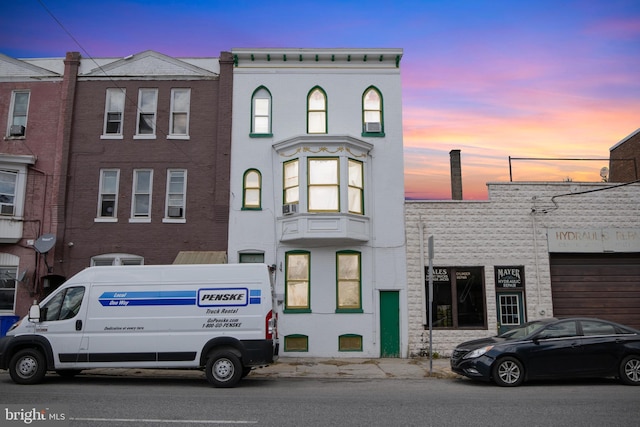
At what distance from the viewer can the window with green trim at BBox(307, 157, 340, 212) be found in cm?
1783

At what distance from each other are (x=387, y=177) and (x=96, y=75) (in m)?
11.7

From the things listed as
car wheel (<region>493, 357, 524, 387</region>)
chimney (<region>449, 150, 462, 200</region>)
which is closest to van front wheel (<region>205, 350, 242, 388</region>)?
car wheel (<region>493, 357, 524, 387</region>)

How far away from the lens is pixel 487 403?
9219 millimetres

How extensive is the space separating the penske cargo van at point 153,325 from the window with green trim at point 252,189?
675cm

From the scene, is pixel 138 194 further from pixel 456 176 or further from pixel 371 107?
pixel 456 176

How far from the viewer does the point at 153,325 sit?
1167 cm

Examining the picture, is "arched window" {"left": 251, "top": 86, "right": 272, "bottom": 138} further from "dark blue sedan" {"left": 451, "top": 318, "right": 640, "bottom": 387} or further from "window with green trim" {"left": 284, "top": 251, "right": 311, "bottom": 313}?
"dark blue sedan" {"left": 451, "top": 318, "right": 640, "bottom": 387}

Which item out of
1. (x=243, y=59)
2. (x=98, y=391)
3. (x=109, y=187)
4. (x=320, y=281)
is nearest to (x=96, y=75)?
(x=109, y=187)

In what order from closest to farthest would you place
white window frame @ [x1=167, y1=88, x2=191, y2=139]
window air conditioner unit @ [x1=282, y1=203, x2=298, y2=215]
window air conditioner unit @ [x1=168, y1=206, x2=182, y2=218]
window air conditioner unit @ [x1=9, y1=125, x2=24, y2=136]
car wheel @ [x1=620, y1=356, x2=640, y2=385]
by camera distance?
car wheel @ [x1=620, y1=356, x2=640, y2=385]
window air conditioner unit @ [x1=282, y1=203, x2=298, y2=215]
window air conditioner unit @ [x1=168, y1=206, x2=182, y2=218]
white window frame @ [x1=167, y1=88, x2=191, y2=139]
window air conditioner unit @ [x1=9, y1=125, x2=24, y2=136]

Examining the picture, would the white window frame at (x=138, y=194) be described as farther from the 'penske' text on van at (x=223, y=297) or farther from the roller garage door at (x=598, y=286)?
the roller garage door at (x=598, y=286)

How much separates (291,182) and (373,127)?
3.67 meters

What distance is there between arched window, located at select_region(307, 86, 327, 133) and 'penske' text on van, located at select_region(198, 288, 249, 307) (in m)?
8.79

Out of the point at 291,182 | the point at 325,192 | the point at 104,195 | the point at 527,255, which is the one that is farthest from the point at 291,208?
the point at 527,255

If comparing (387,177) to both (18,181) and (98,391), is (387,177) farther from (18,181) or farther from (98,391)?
(18,181)
